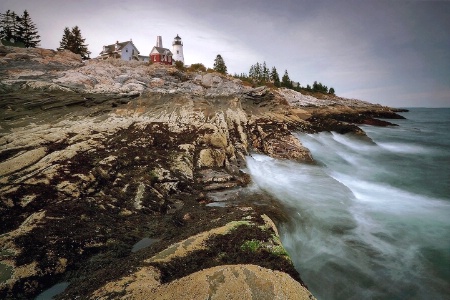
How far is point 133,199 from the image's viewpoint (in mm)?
7688

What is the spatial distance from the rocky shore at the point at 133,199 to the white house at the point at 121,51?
2025 inches

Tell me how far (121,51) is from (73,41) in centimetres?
1427

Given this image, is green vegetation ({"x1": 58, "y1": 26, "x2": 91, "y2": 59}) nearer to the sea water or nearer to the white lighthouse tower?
the white lighthouse tower

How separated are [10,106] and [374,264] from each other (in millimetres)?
17955

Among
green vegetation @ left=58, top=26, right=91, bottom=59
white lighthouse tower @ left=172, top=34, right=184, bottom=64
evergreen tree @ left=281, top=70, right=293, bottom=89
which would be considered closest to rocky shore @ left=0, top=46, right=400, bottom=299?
green vegetation @ left=58, top=26, right=91, bottom=59

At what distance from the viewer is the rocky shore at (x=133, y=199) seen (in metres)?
3.98

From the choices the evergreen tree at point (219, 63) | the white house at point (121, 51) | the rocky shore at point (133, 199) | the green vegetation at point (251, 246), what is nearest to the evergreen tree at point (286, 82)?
the evergreen tree at point (219, 63)

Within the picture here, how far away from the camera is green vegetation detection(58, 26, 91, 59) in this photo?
48.0 m

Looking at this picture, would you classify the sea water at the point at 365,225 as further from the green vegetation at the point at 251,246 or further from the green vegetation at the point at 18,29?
the green vegetation at the point at 18,29

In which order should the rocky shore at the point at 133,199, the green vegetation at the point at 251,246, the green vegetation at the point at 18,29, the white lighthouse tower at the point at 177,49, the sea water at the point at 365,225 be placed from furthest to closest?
the white lighthouse tower at the point at 177,49 < the green vegetation at the point at 18,29 < the sea water at the point at 365,225 < the green vegetation at the point at 251,246 < the rocky shore at the point at 133,199

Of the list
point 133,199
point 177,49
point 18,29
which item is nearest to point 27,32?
point 18,29

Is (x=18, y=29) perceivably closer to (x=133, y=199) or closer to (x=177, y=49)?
(x=177, y=49)

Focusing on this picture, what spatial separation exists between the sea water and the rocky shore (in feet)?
4.25

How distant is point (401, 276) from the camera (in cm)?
634
